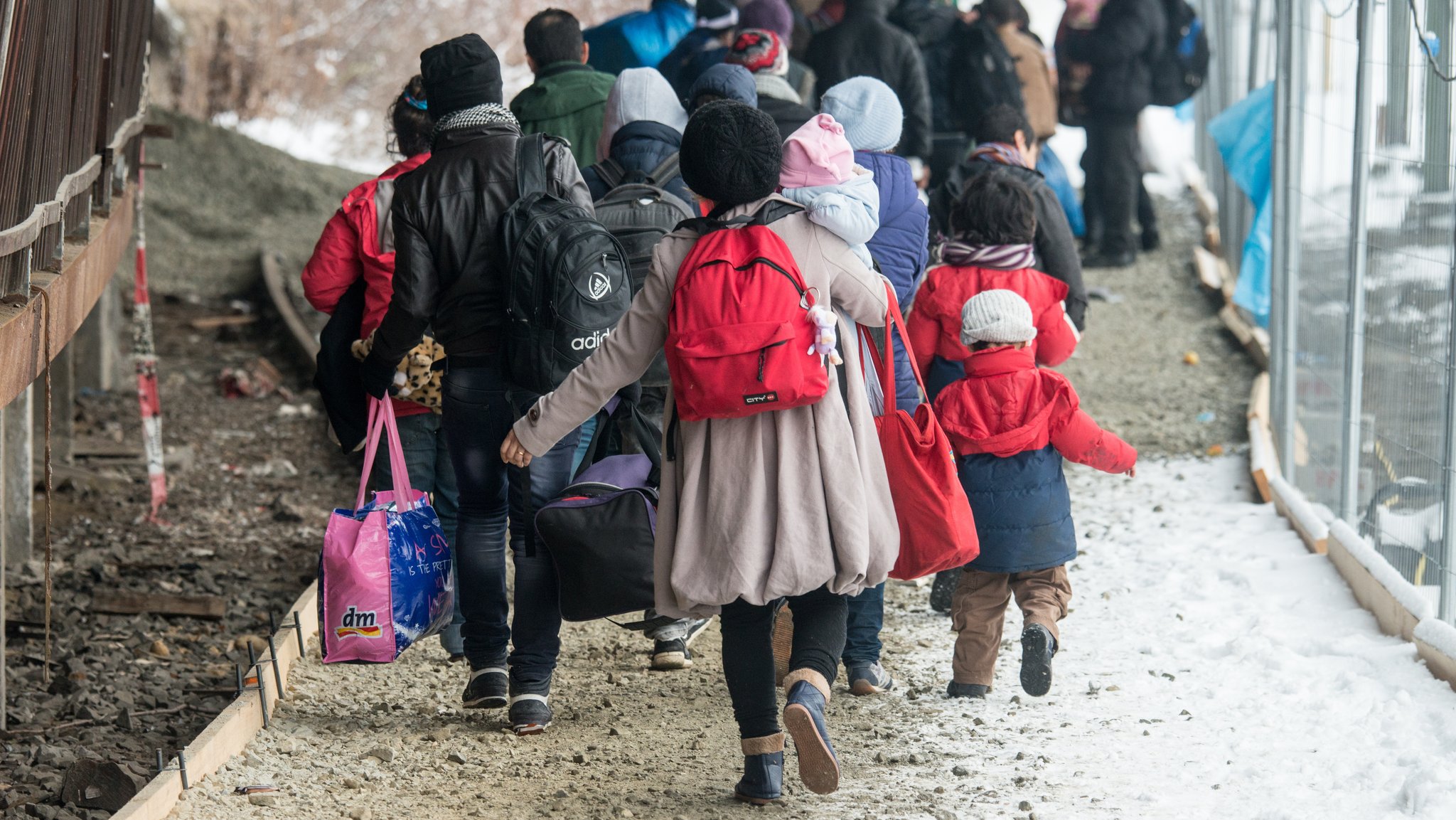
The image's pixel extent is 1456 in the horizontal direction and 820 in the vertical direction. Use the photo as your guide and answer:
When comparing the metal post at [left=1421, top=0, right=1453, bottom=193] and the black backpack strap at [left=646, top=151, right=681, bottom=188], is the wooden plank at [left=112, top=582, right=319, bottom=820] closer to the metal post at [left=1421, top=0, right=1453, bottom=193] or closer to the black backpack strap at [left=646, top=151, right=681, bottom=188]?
the black backpack strap at [left=646, top=151, right=681, bottom=188]

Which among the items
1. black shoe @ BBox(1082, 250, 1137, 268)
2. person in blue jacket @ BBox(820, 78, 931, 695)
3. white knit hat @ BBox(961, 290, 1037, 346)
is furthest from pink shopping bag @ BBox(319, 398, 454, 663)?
black shoe @ BBox(1082, 250, 1137, 268)

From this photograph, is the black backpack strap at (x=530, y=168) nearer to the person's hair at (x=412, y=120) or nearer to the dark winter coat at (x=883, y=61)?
the person's hair at (x=412, y=120)

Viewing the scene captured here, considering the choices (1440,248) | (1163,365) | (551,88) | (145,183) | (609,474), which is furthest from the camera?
(145,183)

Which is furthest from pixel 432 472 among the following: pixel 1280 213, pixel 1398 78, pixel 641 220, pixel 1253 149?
pixel 1253 149

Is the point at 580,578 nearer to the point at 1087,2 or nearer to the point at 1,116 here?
the point at 1,116

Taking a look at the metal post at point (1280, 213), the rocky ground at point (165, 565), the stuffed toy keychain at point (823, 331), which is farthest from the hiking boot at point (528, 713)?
the metal post at point (1280, 213)

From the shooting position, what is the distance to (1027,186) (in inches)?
238

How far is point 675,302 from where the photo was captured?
3.89m

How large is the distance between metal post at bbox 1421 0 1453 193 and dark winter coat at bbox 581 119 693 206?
2.42 meters

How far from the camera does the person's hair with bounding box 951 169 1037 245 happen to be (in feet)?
18.3

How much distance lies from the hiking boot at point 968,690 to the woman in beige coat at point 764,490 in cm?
114

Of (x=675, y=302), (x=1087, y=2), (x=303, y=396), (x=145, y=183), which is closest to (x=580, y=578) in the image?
(x=675, y=302)

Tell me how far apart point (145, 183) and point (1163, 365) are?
11512 millimetres

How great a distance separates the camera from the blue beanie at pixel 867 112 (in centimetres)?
556
